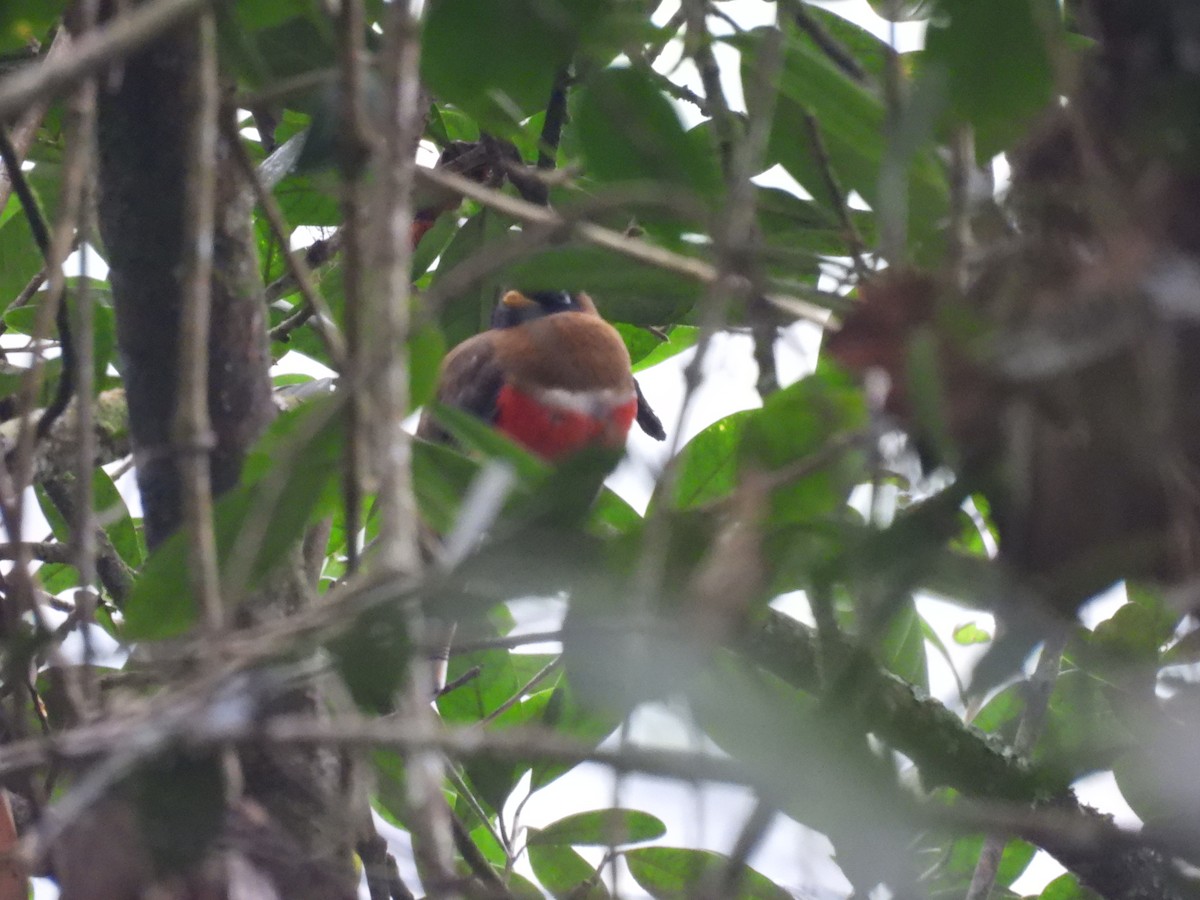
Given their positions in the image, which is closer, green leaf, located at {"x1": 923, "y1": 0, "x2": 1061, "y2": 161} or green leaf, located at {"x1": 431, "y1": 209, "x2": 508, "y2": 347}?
green leaf, located at {"x1": 923, "y1": 0, "x2": 1061, "y2": 161}

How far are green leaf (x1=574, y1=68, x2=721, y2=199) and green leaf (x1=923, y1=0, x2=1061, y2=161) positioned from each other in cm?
19

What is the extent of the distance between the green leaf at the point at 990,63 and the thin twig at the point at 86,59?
0.36m

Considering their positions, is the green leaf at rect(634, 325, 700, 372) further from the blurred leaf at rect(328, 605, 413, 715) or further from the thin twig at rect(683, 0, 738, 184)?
the blurred leaf at rect(328, 605, 413, 715)

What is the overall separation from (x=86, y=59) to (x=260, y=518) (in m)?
0.23

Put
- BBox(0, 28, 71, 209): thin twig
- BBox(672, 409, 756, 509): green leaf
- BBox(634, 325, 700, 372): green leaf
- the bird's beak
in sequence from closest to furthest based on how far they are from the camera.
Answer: BBox(0, 28, 71, 209): thin twig, BBox(672, 409, 756, 509): green leaf, BBox(634, 325, 700, 372): green leaf, the bird's beak

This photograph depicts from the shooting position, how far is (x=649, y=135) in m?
0.83

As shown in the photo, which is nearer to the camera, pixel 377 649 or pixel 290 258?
pixel 377 649

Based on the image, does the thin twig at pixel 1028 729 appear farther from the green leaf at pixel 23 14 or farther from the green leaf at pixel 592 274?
the green leaf at pixel 23 14

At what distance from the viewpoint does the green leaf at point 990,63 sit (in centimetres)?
67

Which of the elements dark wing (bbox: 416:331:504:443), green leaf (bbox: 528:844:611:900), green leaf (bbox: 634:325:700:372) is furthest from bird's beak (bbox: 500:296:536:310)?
green leaf (bbox: 528:844:611:900)

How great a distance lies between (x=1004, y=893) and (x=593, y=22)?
4.89 ft

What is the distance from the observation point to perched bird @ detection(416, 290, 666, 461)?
3064 millimetres

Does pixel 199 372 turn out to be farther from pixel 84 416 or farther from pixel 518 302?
pixel 518 302

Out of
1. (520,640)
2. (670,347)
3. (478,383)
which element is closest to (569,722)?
(520,640)
